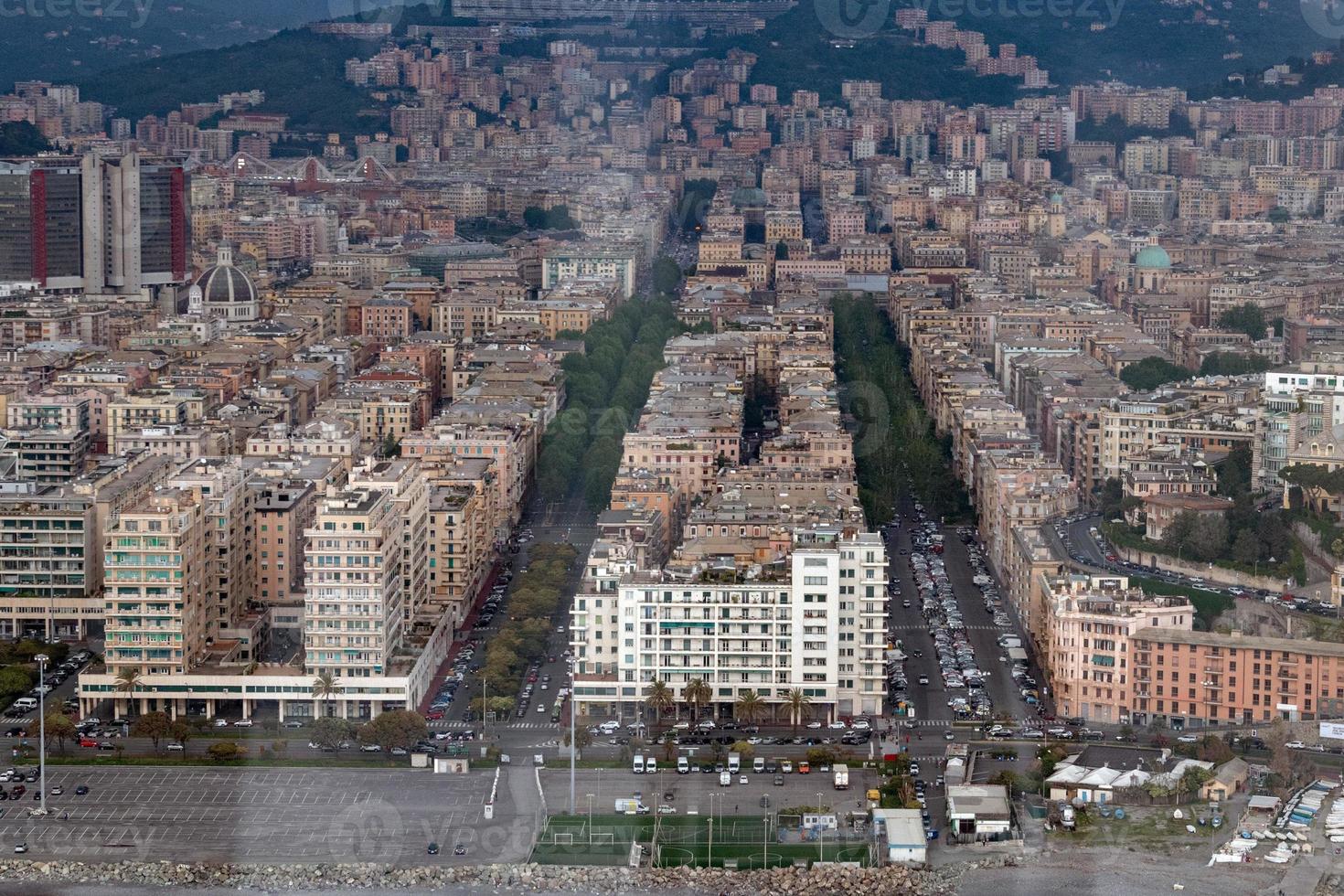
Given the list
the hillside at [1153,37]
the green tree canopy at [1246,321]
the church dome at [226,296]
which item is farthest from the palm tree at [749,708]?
the hillside at [1153,37]

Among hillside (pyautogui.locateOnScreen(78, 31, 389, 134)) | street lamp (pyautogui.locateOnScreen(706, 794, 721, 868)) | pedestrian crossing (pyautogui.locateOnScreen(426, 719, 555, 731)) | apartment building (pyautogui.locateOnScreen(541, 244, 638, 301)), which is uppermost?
hillside (pyautogui.locateOnScreen(78, 31, 389, 134))

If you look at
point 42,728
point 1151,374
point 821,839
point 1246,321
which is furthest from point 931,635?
point 1246,321

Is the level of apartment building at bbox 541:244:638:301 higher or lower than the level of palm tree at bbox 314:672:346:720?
higher

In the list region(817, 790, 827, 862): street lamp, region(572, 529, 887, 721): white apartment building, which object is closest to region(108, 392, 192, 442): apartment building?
region(572, 529, 887, 721): white apartment building

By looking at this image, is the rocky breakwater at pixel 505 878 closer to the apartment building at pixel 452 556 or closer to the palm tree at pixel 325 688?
the palm tree at pixel 325 688

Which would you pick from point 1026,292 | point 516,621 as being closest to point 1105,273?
point 1026,292

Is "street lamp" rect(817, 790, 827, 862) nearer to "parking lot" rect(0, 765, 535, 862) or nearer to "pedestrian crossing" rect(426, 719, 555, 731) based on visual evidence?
"parking lot" rect(0, 765, 535, 862)

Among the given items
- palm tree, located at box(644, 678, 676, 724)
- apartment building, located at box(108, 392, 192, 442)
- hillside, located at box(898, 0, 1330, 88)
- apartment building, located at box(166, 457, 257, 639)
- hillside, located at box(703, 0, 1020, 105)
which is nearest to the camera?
palm tree, located at box(644, 678, 676, 724)

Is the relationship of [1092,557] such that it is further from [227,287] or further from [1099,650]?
[227,287]
